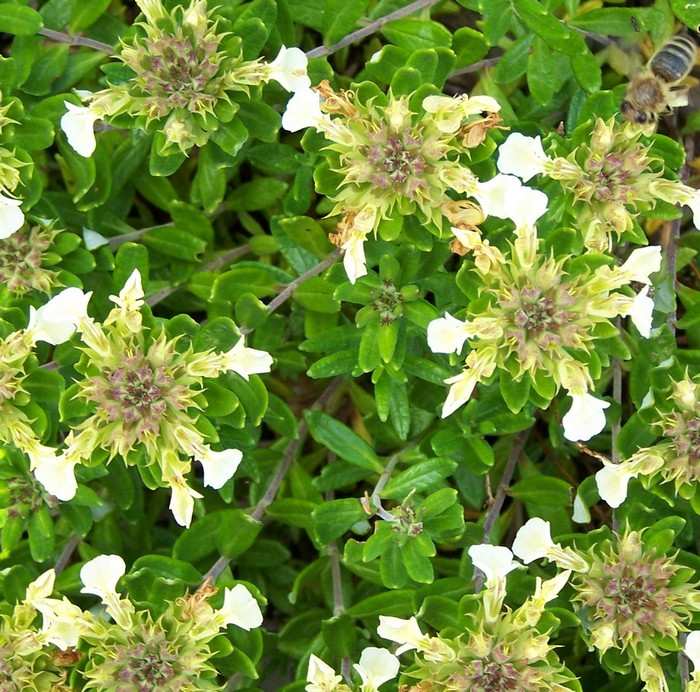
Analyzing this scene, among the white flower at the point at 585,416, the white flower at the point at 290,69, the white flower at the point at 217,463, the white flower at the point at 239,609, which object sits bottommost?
the white flower at the point at 239,609

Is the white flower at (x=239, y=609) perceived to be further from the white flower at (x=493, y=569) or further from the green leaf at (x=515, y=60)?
the green leaf at (x=515, y=60)

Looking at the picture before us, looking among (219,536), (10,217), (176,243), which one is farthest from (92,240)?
(219,536)

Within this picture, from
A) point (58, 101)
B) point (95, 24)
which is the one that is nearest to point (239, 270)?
point (58, 101)

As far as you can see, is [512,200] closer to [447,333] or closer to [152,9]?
[447,333]

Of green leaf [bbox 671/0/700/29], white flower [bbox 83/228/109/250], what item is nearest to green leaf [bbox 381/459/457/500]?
white flower [bbox 83/228/109/250]

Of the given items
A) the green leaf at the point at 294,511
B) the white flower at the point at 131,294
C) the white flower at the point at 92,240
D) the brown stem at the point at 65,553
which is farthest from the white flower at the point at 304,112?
the brown stem at the point at 65,553
